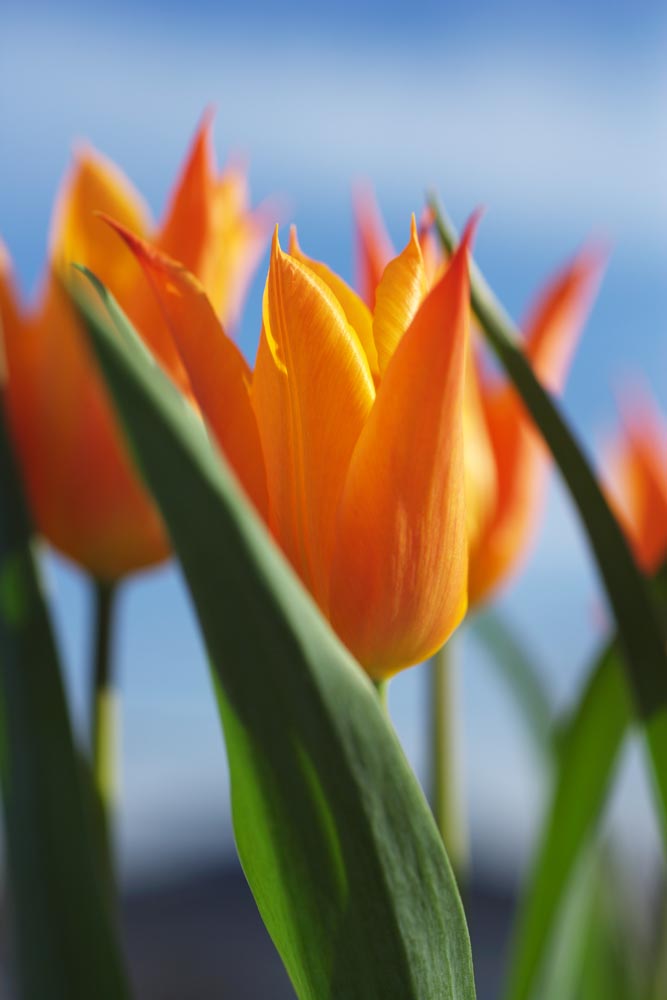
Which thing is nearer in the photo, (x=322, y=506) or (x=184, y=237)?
(x=322, y=506)

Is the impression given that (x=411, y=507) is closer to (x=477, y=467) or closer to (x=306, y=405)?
(x=306, y=405)

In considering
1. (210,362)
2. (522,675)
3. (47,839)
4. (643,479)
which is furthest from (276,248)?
(522,675)

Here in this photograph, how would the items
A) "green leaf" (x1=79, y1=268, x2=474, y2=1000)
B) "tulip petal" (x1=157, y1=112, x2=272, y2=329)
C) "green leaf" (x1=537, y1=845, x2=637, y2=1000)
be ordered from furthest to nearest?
"green leaf" (x1=537, y1=845, x2=637, y2=1000) → "tulip petal" (x1=157, y1=112, x2=272, y2=329) → "green leaf" (x1=79, y1=268, x2=474, y2=1000)

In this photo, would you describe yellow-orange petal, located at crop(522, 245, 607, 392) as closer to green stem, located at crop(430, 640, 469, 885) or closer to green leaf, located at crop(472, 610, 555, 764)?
green stem, located at crop(430, 640, 469, 885)

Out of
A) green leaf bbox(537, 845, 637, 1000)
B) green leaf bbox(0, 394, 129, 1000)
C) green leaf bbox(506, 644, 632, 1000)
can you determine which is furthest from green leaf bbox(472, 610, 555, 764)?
green leaf bbox(0, 394, 129, 1000)

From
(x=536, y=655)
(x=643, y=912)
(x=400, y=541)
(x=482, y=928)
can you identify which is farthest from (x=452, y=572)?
(x=482, y=928)

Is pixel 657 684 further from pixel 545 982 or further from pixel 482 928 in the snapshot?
pixel 482 928
